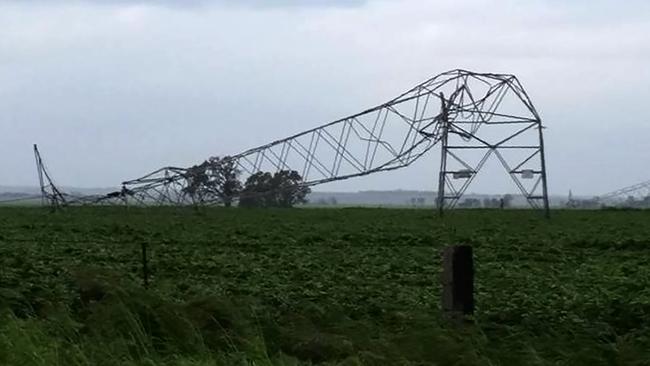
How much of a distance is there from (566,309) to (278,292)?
3.68 m

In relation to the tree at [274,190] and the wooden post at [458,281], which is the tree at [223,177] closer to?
the tree at [274,190]

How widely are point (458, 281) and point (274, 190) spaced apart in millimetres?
51682

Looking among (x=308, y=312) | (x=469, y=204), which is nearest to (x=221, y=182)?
(x=469, y=204)

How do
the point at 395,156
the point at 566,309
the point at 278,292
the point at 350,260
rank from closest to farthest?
the point at 566,309
the point at 278,292
the point at 350,260
the point at 395,156

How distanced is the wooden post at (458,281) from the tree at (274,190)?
48.8 metres

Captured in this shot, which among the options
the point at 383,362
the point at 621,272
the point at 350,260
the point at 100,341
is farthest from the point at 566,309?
the point at 350,260

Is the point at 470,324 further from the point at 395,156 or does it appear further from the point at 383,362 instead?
the point at 395,156

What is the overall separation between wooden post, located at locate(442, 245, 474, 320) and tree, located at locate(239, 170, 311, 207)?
4884 cm

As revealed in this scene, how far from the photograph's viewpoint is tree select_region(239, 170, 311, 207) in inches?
2330

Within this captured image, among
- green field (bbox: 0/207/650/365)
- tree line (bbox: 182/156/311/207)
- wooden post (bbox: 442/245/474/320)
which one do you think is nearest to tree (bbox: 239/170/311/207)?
tree line (bbox: 182/156/311/207)

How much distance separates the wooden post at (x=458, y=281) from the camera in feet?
27.0

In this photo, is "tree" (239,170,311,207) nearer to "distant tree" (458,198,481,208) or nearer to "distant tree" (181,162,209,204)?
"distant tree" (181,162,209,204)

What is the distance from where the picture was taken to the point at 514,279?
54.5ft

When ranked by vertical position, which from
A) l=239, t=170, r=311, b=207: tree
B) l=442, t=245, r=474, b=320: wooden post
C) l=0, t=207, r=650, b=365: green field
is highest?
l=239, t=170, r=311, b=207: tree
